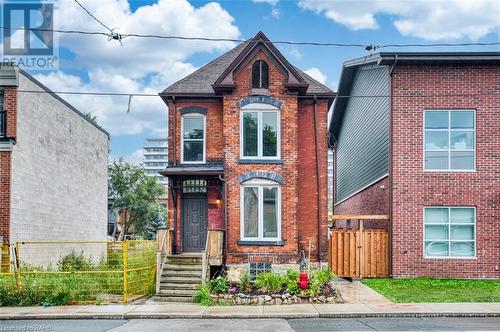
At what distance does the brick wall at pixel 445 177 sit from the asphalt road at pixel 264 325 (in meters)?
7.43

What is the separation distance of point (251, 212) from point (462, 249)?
7665 mm

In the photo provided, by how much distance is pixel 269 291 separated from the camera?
18.6 meters

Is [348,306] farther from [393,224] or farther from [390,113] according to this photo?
[390,113]

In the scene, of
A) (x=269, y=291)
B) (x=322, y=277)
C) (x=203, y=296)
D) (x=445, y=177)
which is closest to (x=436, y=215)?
(x=445, y=177)

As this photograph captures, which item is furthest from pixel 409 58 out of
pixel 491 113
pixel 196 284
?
pixel 196 284

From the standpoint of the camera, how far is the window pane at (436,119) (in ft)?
74.9

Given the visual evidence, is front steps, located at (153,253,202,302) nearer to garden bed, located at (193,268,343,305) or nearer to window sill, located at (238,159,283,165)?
garden bed, located at (193,268,343,305)

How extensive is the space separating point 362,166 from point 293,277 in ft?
38.4

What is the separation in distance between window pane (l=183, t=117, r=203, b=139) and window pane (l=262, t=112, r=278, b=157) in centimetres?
263

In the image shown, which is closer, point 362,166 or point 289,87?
point 289,87

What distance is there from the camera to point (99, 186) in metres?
36.2

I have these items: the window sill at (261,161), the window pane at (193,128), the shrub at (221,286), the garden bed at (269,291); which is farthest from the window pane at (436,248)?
the window pane at (193,128)

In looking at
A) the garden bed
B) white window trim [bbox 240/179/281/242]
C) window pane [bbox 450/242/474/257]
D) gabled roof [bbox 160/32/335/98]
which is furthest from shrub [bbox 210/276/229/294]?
window pane [bbox 450/242/474/257]

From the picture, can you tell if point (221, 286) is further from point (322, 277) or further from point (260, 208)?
point (260, 208)
